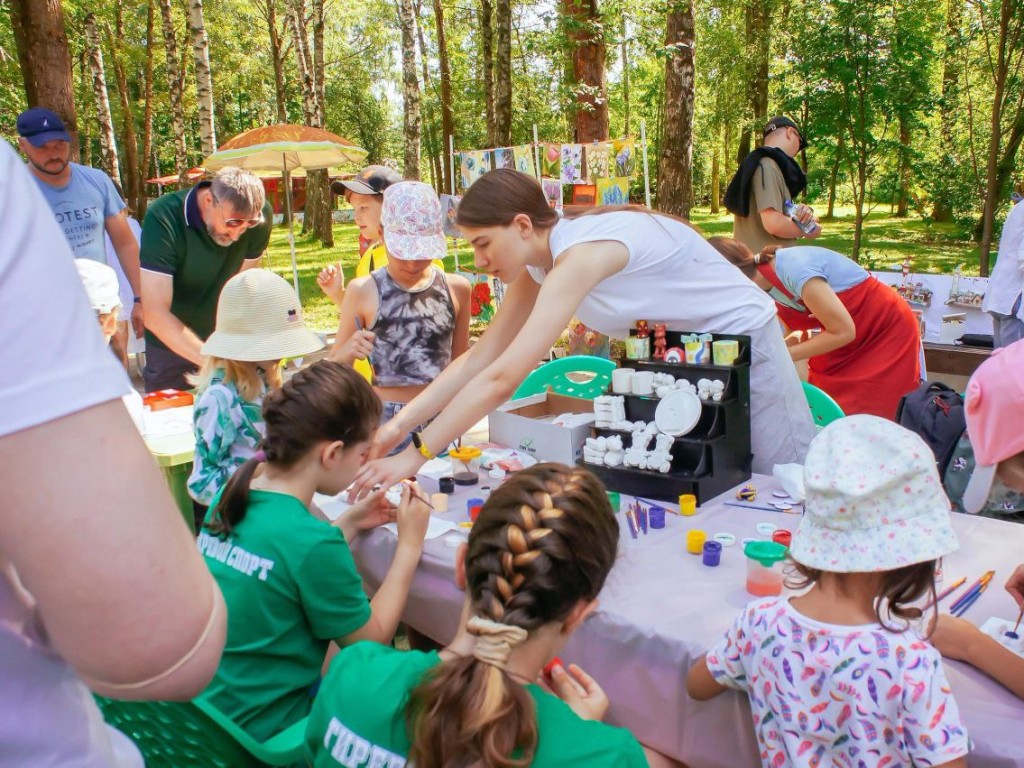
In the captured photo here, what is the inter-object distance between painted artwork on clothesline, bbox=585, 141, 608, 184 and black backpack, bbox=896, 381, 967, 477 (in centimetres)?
445

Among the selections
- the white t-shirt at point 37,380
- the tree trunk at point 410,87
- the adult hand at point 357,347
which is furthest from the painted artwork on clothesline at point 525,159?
the white t-shirt at point 37,380

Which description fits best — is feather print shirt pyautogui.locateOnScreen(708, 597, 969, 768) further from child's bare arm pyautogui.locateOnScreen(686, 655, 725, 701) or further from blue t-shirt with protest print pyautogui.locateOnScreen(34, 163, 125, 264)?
blue t-shirt with protest print pyautogui.locateOnScreen(34, 163, 125, 264)

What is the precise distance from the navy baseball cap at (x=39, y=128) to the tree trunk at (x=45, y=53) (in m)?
2.30

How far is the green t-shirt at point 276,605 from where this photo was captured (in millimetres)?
1579

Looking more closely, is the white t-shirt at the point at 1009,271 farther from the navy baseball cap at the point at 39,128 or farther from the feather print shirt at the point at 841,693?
the navy baseball cap at the point at 39,128

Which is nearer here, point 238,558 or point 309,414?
point 238,558

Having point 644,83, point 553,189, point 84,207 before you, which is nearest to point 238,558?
point 84,207

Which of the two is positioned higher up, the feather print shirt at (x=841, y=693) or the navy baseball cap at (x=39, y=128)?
the navy baseball cap at (x=39, y=128)

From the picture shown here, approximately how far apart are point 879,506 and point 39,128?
4464mm

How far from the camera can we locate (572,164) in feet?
21.6

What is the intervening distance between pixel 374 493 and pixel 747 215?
3.71 metres

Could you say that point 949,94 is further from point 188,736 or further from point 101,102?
point 188,736

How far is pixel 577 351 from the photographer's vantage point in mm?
5258

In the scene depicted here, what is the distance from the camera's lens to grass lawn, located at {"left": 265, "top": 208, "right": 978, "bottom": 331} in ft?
38.6
